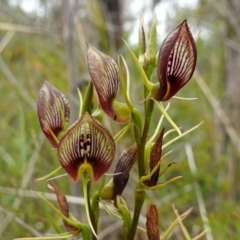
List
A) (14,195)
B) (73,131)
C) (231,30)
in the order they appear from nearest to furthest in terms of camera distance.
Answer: (73,131), (14,195), (231,30)

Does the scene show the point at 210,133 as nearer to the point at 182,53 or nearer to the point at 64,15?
the point at 64,15

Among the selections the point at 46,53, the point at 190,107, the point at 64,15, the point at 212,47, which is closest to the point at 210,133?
the point at 190,107

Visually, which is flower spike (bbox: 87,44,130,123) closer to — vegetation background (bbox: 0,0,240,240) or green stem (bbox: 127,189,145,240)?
green stem (bbox: 127,189,145,240)

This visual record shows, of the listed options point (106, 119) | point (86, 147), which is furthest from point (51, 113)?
point (106, 119)

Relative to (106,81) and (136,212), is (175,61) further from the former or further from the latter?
(136,212)

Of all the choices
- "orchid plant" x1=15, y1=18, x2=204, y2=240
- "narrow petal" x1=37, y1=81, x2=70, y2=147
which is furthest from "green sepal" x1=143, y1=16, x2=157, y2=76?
"narrow petal" x1=37, y1=81, x2=70, y2=147

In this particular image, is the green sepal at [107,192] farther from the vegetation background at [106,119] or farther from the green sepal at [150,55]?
the vegetation background at [106,119]
